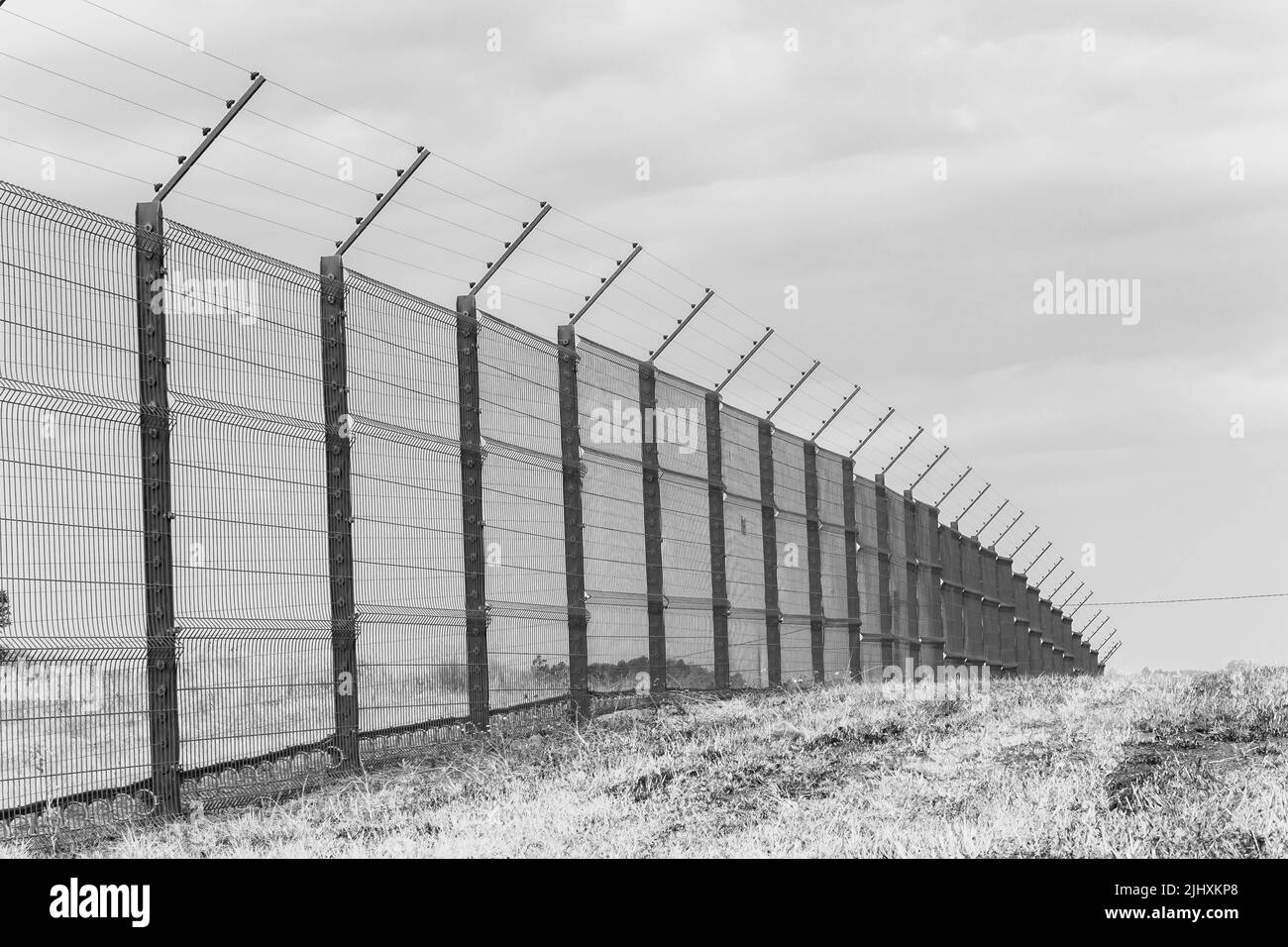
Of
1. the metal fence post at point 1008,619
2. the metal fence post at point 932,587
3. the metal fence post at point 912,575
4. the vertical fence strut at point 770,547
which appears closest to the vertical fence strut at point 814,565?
the vertical fence strut at point 770,547

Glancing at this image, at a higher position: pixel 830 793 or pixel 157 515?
pixel 157 515

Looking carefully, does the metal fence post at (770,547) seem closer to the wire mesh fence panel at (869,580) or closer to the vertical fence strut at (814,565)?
the vertical fence strut at (814,565)

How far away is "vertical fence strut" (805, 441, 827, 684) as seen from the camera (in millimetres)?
18250

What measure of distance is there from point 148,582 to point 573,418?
17.1 ft

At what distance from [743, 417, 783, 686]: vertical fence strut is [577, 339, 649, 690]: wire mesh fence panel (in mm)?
3143

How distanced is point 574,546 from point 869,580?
9.32 metres

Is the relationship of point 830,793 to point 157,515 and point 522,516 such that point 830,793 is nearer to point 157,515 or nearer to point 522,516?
point 157,515

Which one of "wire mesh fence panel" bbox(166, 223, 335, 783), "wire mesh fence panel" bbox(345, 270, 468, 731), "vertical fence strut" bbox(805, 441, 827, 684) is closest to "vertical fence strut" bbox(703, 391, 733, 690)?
"vertical fence strut" bbox(805, 441, 827, 684)

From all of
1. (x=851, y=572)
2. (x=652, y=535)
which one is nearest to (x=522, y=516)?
(x=652, y=535)

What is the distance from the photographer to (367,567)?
31.1 feet

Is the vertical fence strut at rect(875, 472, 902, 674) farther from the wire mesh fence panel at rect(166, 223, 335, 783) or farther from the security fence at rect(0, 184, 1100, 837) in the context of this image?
the wire mesh fence panel at rect(166, 223, 335, 783)

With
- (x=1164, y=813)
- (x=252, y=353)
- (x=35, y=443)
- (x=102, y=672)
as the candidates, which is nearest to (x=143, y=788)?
(x=102, y=672)

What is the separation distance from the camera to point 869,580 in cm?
2103
